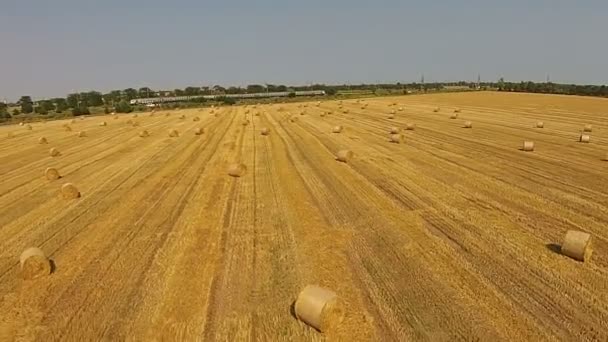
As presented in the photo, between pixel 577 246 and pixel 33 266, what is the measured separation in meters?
9.67

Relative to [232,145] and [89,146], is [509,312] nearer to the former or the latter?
[232,145]

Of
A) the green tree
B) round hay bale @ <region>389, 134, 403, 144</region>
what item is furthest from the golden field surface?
the green tree

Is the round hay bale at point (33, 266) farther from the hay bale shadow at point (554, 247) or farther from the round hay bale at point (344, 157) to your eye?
the round hay bale at point (344, 157)

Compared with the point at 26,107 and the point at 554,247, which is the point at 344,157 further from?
the point at 26,107

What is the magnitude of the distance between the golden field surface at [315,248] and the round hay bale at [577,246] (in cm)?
13

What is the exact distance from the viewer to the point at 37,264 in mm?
7977

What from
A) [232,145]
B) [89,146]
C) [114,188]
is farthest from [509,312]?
[89,146]

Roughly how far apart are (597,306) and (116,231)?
9352mm

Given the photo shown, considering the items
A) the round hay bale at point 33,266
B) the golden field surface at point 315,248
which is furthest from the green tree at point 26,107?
the round hay bale at point 33,266

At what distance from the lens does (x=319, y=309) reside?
5969 mm

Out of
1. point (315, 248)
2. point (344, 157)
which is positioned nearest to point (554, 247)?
point (315, 248)

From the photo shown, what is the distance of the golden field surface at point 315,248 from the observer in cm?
619

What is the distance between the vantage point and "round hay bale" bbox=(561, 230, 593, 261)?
25.3 feet

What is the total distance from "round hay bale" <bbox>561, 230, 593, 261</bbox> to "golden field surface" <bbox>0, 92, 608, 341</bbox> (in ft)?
0.42
